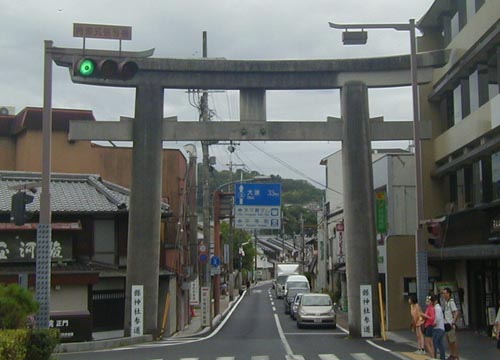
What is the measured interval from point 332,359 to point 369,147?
11.3 m

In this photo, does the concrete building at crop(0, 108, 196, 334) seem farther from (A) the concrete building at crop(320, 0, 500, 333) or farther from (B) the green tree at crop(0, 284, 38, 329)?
(B) the green tree at crop(0, 284, 38, 329)

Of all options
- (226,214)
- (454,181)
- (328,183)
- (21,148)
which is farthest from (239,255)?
(454,181)

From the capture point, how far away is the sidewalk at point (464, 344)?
778 inches

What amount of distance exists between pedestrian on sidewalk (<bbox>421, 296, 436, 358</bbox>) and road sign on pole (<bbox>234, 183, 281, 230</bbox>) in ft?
64.4

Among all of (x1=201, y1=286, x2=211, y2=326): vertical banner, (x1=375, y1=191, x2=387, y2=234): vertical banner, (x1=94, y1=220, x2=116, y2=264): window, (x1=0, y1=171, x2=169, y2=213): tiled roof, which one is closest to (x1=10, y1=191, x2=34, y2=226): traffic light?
(x1=0, y1=171, x2=169, y2=213): tiled roof

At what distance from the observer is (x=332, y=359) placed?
19.5 metres

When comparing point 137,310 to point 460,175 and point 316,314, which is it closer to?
point 316,314

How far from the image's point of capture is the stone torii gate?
28.0 metres

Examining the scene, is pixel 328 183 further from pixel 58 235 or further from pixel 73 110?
pixel 58 235

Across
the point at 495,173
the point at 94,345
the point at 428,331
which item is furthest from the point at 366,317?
the point at 94,345

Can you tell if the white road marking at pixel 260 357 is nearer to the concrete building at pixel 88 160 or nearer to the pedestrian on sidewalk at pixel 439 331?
the pedestrian on sidewalk at pixel 439 331

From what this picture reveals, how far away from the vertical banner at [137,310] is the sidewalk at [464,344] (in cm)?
874

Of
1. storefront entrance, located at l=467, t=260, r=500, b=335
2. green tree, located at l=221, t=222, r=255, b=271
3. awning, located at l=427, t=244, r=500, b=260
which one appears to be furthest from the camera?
green tree, located at l=221, t=222, r=255, b=271

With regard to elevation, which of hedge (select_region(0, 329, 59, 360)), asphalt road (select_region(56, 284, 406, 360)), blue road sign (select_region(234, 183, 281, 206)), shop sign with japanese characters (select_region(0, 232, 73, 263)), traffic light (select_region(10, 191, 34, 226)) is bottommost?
asphalt road (select_region(56, 284, 406, 360))
